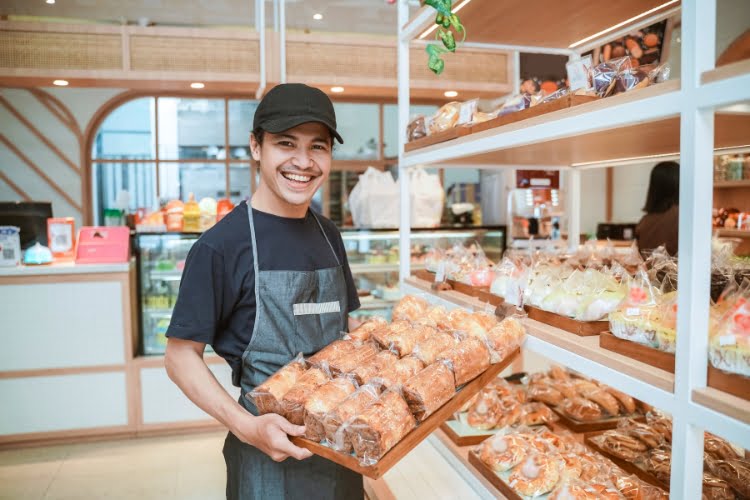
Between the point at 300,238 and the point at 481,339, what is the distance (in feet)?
1.97

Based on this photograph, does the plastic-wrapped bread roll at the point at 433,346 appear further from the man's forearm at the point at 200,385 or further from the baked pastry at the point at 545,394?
the baked pastry at the point at 545,394

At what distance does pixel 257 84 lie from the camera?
13.5 feet

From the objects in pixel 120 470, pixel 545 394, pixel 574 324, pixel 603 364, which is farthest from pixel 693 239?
pixel 120 470

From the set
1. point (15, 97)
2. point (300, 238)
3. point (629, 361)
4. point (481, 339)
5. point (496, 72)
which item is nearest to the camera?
point (629, 361)

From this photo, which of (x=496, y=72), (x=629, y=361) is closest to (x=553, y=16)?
(x=629, y=361)

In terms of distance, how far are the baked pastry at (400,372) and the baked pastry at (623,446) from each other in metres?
0.81

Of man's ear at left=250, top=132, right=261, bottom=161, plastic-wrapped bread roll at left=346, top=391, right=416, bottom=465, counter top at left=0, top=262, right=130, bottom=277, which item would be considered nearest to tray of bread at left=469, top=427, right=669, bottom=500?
plastic-wrapped bread roll at left=346, top=391, right=416, bottom=465

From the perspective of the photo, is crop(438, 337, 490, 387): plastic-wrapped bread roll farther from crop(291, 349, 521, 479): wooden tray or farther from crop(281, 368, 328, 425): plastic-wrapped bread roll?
crop(281, 368, 328, 425): plastic-wrapped bread roll

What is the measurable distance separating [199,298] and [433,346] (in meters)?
0.61

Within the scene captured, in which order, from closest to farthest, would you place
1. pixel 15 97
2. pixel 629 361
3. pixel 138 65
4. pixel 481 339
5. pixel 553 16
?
pixel 629 361 → pixel 481 339 → pixel 553 16 → pixel 138 65 → pixel 15 97

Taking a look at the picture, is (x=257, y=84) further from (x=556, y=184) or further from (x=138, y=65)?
(x=556, y=184)

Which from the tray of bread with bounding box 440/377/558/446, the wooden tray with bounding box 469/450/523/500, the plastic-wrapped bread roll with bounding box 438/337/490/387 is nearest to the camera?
the plastic-wrapped bread roll with bounding box 438/337/490/387

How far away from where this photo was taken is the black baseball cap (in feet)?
4.54

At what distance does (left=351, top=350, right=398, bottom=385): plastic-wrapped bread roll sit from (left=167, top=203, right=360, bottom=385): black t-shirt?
0.38 metres
